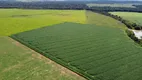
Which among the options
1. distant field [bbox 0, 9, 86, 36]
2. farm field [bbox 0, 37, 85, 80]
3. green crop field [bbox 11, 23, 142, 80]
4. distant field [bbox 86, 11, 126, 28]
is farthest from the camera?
distant field [bbox 86, 11, 126, 28]

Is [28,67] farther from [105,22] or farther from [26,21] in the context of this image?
[105,22]

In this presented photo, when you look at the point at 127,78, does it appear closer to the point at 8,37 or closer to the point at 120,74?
the point at 120,74

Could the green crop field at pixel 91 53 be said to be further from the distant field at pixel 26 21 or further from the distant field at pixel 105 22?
the distant field at pixel 105 22

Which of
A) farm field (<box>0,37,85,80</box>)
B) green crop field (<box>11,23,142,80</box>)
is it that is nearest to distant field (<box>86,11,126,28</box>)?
green crop field (<box>11,23,142,80</box>)

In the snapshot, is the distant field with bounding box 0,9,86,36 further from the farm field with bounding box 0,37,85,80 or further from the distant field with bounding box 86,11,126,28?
the farm field with bounding box 0,37,85,80

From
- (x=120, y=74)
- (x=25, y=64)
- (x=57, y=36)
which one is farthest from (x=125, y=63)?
(x=57, y=36)

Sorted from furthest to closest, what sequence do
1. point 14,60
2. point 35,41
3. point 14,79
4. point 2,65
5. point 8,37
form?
point 8,37, point 35,41, point 14,60, point 2,65, point 14,79

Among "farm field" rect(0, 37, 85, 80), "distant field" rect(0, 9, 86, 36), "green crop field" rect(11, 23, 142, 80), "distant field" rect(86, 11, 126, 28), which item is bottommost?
"distant field" rect(86, 11, 126, 28)

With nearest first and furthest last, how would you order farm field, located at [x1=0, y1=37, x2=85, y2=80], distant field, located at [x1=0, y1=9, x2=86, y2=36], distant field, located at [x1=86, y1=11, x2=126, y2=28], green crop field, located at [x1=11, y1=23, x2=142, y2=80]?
farm field, located at [x1=0, y1=37, x2=85, y2=80], green crop field, located at [x1=11, y1=23, x2=142, y2=80], distant field, located at [x1=0, y1=9, x2=86, y2=36], distant field, located at [x1=86, y1=11, x2=126, y2=28]
